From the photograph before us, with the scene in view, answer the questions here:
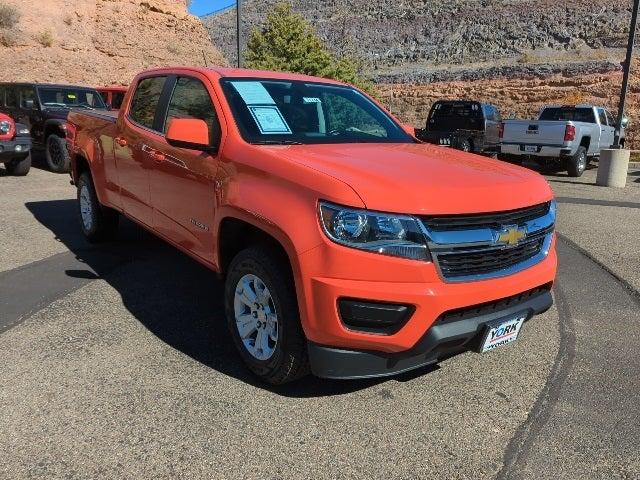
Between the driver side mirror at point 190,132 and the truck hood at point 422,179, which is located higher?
the driver side mirror at point 190,132

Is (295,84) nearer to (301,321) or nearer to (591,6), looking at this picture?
(301,321)

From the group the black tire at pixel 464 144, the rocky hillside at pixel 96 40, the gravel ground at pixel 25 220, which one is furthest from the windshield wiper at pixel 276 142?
A: the rocky hillside at pixel 96 40

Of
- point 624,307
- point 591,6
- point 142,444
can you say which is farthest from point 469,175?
point 591,6

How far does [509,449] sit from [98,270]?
13.2 feet

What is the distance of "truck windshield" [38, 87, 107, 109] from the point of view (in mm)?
12400

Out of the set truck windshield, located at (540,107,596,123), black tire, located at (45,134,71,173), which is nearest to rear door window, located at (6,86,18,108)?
black tire, located at (45,134,71,173)

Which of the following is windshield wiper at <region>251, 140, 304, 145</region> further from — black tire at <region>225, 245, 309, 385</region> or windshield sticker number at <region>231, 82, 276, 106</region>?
black tire at <region>225, 245, 309, 385</region>

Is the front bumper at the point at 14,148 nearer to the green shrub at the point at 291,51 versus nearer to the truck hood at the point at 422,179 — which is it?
the truck hood at the point at 422,179

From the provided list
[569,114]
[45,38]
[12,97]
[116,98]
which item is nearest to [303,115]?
[12,97]

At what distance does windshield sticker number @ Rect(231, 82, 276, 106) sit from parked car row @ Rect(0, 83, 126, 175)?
854 centimetres

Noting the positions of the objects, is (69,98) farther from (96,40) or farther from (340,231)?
(96,40)

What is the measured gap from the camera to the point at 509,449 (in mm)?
2785

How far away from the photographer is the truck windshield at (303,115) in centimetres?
366

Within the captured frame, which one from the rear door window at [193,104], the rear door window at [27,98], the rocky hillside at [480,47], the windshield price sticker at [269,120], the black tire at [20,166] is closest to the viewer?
the windshield price sticker at [269,120]
